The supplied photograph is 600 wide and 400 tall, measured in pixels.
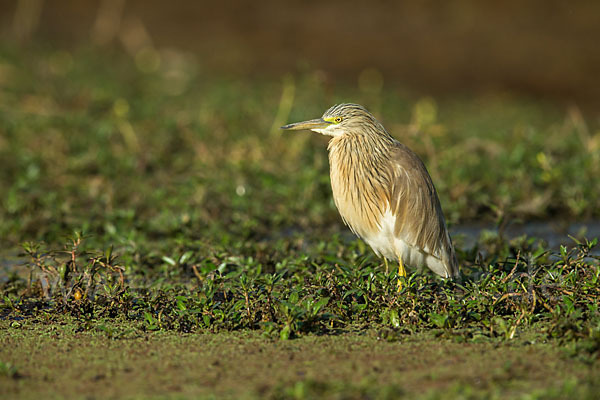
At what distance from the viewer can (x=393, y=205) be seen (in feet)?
14.0

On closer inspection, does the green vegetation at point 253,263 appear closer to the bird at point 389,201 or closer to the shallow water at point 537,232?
the shallow water at point 537,232

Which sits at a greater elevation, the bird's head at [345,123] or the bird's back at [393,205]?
the bird's head at [345,123]

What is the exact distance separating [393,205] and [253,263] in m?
0.91

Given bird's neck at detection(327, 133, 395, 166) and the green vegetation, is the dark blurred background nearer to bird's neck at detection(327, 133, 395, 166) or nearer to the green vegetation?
the green vegetation

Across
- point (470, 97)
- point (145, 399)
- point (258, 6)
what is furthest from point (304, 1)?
point (145, 399)

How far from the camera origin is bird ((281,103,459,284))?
4.26 metres

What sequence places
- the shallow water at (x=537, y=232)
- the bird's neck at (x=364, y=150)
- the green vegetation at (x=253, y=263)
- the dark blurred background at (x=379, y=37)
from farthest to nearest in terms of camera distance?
the dark blurred background at (x=379, y=37)
the shallow water at (x=537, y=232)
the bird's neck at (x=364, y=150)
the green vegetation at (x=253, y=263)

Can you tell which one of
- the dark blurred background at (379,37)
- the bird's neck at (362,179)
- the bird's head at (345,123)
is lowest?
the bird's neck at (362,179)

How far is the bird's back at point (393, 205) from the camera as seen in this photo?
14.0ft

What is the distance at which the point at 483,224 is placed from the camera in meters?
5.96

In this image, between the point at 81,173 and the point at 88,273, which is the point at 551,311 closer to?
the point at 88,273

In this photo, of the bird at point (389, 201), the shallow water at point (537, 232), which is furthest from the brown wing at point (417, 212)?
the shallow water at point (537, 232)

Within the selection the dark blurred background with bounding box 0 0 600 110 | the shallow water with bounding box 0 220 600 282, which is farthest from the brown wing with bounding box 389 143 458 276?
the dark blurred background with bounding box 0 0 600 110

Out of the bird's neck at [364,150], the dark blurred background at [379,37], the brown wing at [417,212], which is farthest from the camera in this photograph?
the dark blurred background at [379,37]
